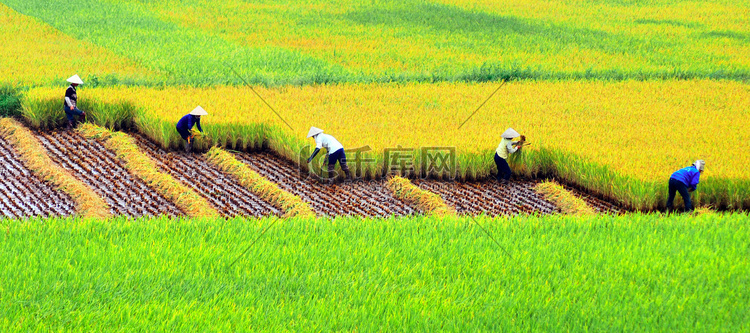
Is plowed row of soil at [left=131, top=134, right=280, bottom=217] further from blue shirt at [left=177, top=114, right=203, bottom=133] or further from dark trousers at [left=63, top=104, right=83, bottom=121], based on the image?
dark trousers at [left=63, top=104, right=83, bottom=121]

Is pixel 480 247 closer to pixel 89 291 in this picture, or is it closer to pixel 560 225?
pixel 560 225

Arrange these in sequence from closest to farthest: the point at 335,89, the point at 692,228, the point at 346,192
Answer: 1. the point at 692,228
2. the point at 346,192
3. the point at 335,89

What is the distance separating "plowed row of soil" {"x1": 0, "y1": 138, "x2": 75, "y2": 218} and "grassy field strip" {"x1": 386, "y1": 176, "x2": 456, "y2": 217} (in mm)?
3182

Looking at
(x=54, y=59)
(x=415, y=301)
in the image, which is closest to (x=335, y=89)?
(x=54, y=59)

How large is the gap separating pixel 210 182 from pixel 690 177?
15.8 ft

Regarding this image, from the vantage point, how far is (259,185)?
6.77m

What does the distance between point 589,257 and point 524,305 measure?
41.3 inches

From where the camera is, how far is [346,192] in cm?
684

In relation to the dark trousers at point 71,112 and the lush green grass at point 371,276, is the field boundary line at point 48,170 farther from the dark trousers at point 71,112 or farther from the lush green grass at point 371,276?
the lush green grass at point 371,276

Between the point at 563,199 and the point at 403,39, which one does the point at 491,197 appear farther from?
the point at 403,39

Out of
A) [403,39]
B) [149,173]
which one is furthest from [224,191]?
[403,39]

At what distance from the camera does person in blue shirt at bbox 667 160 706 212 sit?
5.98 m

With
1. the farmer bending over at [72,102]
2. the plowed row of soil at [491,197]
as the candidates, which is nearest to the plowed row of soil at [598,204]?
the plowed row of soil at [491,197]

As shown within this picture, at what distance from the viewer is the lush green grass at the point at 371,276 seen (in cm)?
370
